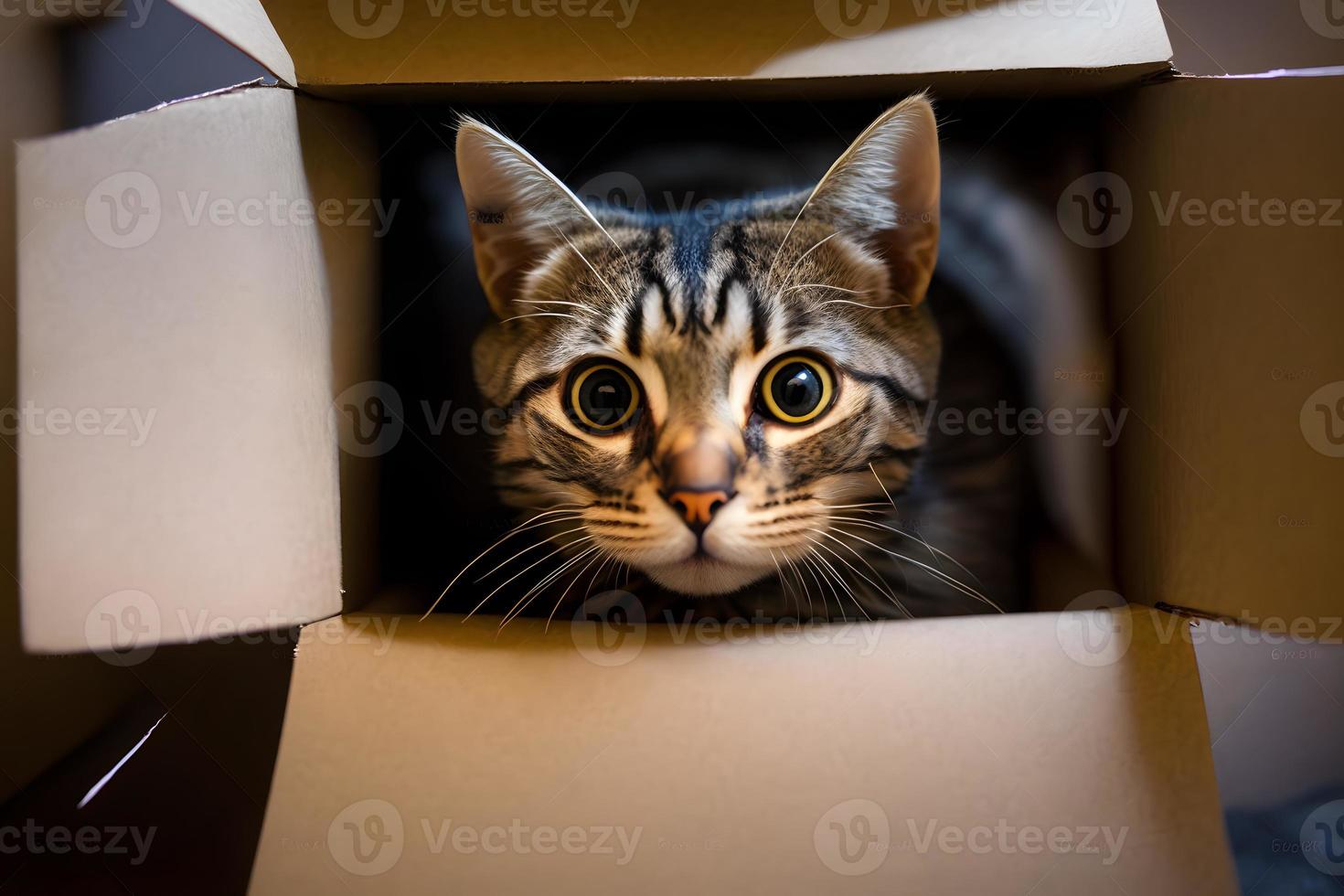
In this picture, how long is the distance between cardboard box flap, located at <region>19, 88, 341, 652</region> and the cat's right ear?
178mm

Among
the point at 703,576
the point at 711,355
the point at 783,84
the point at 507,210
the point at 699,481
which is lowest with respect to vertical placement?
the point at 703,576

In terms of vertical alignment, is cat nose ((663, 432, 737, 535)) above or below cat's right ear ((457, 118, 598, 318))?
below

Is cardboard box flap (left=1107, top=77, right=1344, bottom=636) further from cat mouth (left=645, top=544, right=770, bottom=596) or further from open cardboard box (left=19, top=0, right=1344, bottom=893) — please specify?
cat mouth (left=645, top=544, right=770, bottom=596)

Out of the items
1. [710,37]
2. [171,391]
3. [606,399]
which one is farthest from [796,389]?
[171,391]

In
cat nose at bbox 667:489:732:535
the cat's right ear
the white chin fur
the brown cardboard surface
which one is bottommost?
the brown cardboard surface

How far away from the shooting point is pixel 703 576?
82cm

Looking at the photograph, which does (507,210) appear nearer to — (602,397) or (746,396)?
(602,397)

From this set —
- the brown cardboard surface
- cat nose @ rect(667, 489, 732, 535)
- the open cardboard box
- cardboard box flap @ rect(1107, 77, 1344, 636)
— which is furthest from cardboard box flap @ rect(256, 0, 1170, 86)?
the brown cardboard surface

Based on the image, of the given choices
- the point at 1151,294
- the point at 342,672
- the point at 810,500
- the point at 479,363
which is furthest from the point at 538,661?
the point at 1151,294

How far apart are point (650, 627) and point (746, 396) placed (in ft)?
0.87

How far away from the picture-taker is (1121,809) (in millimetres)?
695

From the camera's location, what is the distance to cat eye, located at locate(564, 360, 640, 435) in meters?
0.88

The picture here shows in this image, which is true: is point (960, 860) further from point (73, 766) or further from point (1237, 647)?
point (73, 766)

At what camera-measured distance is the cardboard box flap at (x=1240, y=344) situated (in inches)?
28.4
